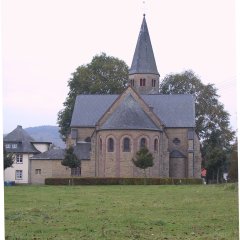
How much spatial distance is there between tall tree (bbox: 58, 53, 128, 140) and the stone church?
3.26m

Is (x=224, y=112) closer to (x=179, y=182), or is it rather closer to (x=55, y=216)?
Result: (x=179, y=182)

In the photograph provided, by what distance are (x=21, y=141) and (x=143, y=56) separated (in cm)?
1865

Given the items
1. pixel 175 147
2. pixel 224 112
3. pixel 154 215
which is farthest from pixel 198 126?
pixel 154 215

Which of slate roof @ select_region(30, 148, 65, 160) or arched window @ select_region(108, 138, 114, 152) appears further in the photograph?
slate roof @ select_region(30, 148, 65, 160)

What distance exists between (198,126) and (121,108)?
53.3ft

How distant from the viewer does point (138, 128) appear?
6150cm

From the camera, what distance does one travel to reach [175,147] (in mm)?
67875

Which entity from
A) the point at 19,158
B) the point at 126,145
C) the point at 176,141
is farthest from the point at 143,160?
the point at 19,158

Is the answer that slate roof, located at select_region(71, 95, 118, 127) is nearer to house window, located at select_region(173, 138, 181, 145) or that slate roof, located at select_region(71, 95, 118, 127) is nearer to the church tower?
the church tower

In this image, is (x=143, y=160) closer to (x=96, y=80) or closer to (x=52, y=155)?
(x=52, y=155)

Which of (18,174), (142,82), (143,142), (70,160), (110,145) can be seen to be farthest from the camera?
(142,82)

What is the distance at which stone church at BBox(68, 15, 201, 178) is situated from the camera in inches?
2424

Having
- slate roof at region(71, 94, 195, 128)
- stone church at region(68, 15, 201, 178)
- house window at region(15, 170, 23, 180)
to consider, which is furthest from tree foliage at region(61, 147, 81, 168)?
house window at region(15, 170, 23, 180)

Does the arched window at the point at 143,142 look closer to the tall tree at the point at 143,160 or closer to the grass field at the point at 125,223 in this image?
the tall tree at the point at 143,160
